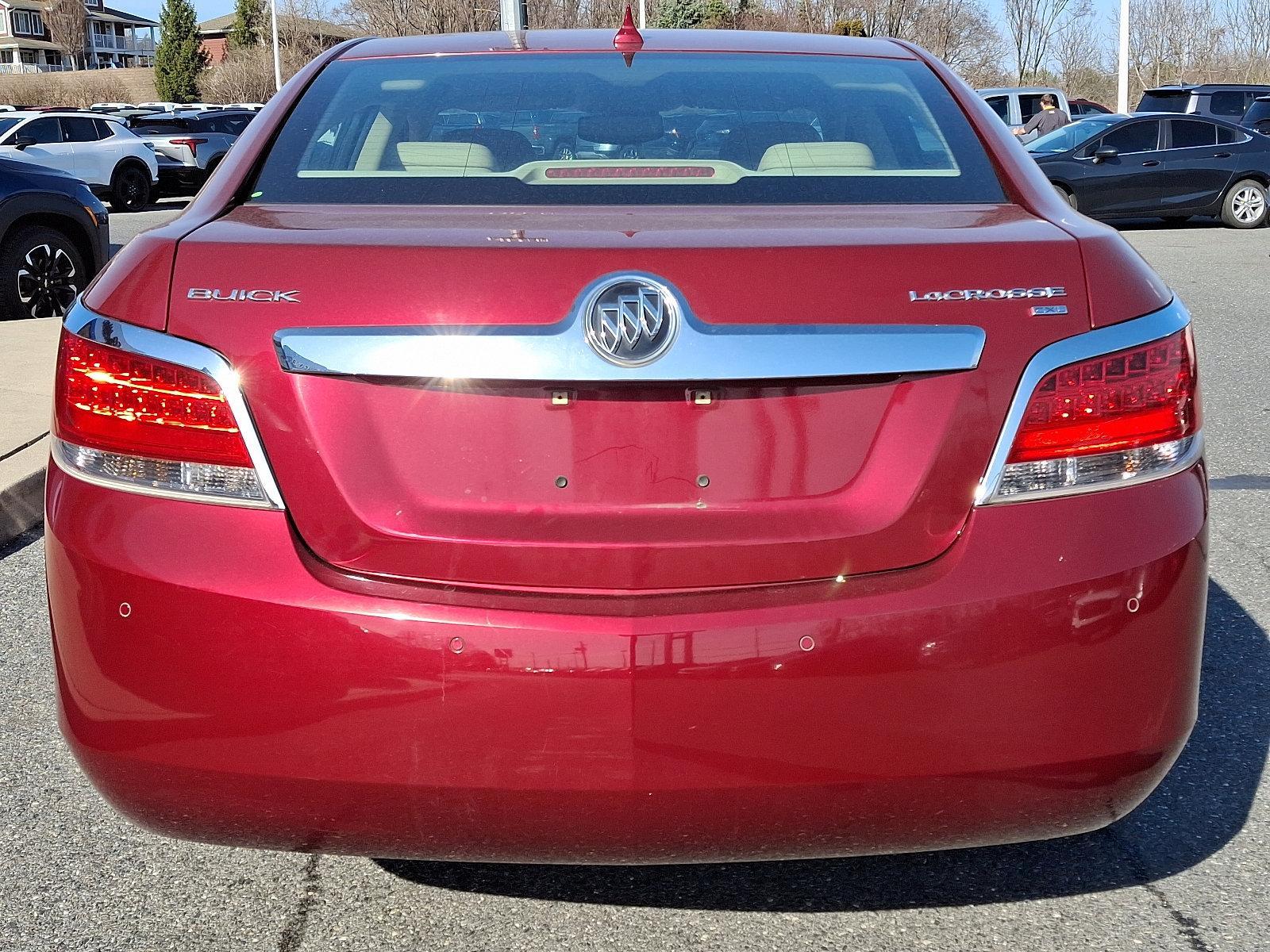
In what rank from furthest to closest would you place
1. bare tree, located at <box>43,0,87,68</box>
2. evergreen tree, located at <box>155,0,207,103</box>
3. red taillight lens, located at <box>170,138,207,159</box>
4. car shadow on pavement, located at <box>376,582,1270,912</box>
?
bare tree, located at <box>43,0,87,68</box>, evergreen tree, located at <box>155,0,207,103</box>, red taillight lens, located at <box>170,138,207,159</box>, car shadow on pavement, located at <box>376,582,1270,912</box>

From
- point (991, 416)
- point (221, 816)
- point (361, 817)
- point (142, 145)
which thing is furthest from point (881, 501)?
point (142, 145)

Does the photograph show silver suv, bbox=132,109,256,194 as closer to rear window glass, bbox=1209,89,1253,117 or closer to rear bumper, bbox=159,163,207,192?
rear bumper, bbox=159,163,207,192

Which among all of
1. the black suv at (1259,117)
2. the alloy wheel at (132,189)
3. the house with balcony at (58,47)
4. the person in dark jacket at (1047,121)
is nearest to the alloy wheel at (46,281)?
the alloy wheel at (132,189)

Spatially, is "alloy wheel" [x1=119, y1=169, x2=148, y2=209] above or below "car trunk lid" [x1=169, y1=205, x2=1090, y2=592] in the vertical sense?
below

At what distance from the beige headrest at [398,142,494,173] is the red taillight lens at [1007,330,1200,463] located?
1.17m

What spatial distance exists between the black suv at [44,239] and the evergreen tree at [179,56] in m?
63.6

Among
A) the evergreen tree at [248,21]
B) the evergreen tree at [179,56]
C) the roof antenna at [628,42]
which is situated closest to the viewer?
the roof antenna at [628,42]

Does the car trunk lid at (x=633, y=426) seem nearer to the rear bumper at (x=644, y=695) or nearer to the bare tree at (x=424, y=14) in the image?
the rear bumper at (x=644, y=695)

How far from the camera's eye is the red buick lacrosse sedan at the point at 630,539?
203cm

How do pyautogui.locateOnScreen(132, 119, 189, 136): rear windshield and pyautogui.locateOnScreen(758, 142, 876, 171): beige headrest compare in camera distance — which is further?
pyautogui.locateOnScreen(132, 119, 189, 136): rear windshield

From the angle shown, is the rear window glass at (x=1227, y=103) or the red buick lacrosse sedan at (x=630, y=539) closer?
the red buick lacrosse sedan at (x=630, y=539)

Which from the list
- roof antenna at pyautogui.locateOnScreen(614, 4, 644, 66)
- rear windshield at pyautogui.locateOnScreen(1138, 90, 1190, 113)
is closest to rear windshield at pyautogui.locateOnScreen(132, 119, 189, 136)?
rear windshield at pyautogui.locateOnScreen(1138, 90, 1190, 113)

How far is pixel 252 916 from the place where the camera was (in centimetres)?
267

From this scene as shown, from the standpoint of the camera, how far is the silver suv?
83.1ft
